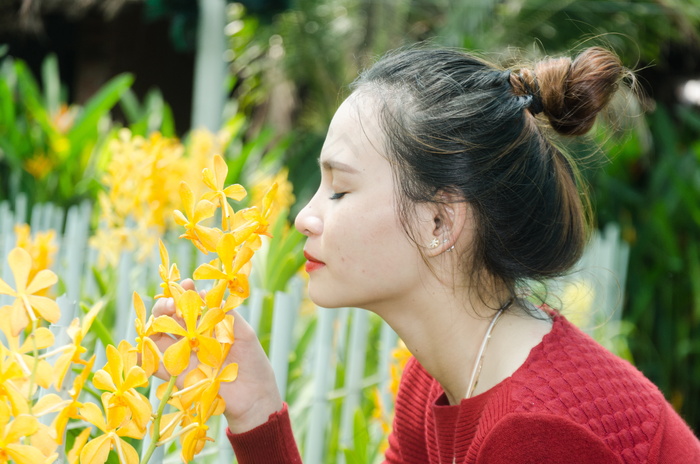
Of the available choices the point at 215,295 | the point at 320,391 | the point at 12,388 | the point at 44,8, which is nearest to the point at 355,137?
the point at 215,295

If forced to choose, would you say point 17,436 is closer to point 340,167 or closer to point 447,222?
point 340,167

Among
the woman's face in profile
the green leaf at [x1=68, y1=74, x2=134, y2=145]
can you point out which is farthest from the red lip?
the green leaf at [x1=68, y1=74, x2=134, y2=145]

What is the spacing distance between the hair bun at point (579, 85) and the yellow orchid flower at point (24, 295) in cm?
82

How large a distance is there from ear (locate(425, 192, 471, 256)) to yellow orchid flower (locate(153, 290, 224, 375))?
1.38 ft

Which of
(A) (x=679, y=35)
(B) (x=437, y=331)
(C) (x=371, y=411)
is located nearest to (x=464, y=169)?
(B) (x=437, y=331)

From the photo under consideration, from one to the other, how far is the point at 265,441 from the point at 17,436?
470 mm

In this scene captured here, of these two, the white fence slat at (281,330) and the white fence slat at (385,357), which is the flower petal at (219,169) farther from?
the white fence slat at (385,357)

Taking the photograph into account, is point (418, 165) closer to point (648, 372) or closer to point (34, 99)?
point (34, 99)

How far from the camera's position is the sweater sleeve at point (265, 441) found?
1.11 meters

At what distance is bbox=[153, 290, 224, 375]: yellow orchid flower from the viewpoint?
82 cm

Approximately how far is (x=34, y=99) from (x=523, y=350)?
3.27 metres

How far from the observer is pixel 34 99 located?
3.79 m

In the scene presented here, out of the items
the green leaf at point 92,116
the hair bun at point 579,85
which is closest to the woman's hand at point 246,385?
the hair bun at point 579,85

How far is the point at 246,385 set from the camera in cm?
109
